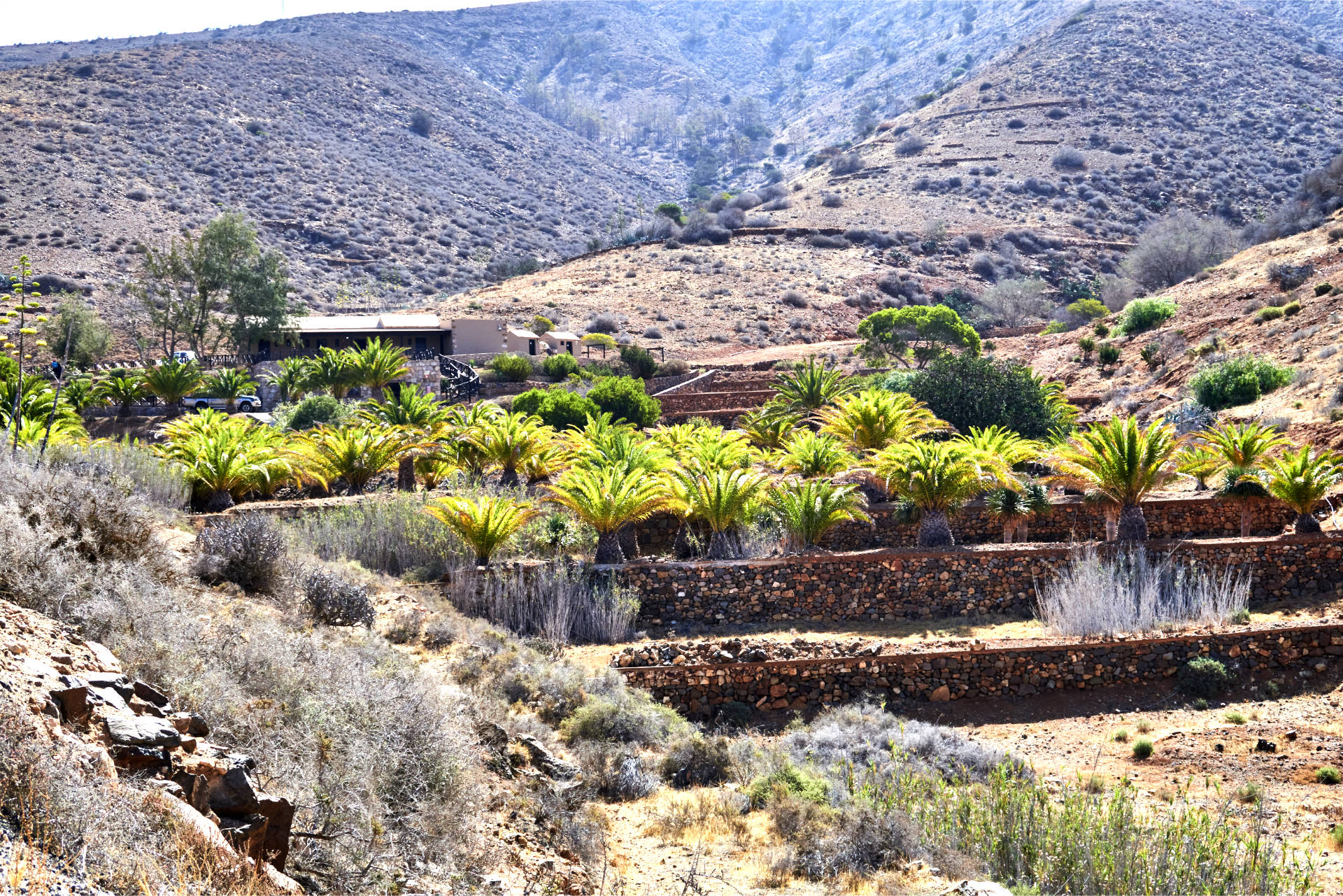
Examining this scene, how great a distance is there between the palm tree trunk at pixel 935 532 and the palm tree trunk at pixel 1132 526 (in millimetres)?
2797

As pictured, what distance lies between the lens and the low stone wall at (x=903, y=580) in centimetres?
1747

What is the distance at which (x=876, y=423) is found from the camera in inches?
954

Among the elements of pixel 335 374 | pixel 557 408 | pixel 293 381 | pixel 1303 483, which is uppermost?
pixel 335 374

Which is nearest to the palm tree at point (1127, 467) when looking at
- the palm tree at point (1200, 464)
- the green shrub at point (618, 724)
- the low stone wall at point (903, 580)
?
the low stone wall at point (903, 580)

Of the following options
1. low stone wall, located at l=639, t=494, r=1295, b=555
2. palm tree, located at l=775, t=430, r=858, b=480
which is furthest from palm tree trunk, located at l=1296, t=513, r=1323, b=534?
palm tree, located at l=775, t=430, r=858, b=480

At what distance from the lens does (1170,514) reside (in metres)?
19.8

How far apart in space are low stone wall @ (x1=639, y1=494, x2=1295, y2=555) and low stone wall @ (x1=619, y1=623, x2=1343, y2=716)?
4663 millimetres

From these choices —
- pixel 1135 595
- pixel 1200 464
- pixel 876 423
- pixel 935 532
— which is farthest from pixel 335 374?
pixel 1135 595

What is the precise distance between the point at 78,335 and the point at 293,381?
43.2 ft

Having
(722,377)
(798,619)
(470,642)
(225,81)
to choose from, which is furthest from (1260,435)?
(225,81)

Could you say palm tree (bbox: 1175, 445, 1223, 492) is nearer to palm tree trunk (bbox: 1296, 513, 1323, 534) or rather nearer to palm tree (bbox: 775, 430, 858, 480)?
palm tree trunk (bbox: 1296, 513, 1323, 534)

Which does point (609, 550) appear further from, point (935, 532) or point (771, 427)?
point (771, 427)

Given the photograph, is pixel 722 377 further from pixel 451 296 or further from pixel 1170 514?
pixel 451 296

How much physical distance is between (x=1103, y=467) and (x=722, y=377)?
2356 centimetres
